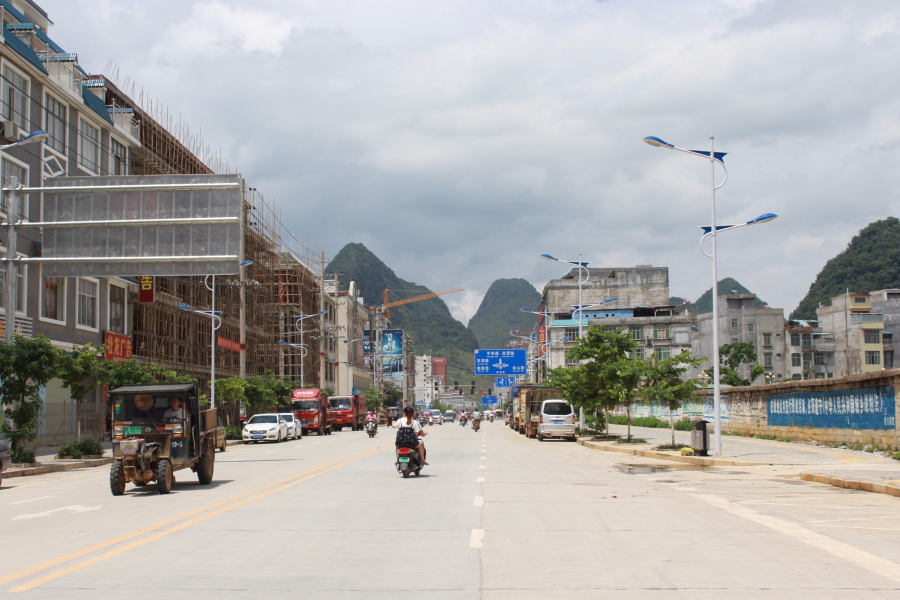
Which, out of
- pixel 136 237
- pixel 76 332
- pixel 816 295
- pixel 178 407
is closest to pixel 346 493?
pixel 178 407

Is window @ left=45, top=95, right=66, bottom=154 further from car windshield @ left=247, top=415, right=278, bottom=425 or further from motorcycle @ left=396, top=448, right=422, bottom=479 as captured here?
motorcycle @ left=396, top=448, right=422, bottom=479

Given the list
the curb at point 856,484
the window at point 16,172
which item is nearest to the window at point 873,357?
the curb at point 856,484

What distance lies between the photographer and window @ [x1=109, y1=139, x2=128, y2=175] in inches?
1778

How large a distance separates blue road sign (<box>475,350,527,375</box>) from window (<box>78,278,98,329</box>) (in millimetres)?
49491

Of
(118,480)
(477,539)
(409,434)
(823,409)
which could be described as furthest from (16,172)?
(823,409)

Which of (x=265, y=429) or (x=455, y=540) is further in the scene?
(x=265, y=429)

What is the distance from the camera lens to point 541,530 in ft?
35.2

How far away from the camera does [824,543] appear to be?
9.70 metres

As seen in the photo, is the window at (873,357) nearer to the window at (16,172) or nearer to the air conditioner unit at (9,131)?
the window at (16,172)

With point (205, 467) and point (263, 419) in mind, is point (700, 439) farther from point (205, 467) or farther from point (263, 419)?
point (263, 419)

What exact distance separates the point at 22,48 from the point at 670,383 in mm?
30672

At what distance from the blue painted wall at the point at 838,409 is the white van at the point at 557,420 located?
371 inches

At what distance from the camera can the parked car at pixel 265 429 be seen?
42.7m

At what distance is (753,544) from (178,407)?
37.1 ft
